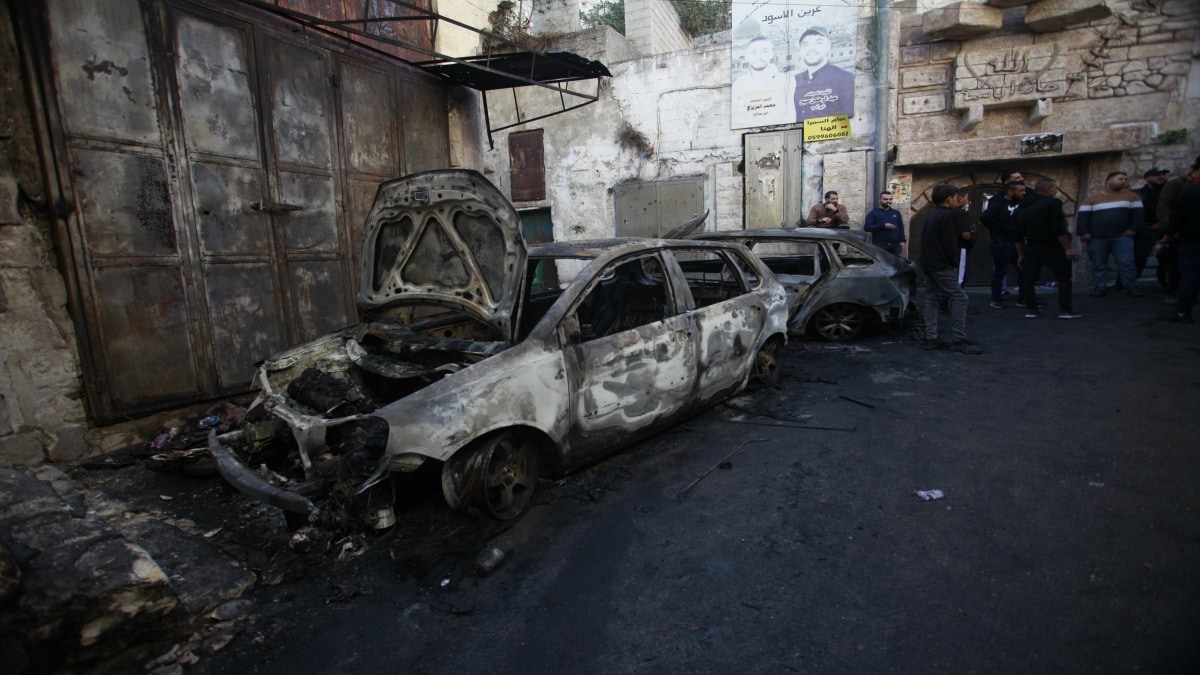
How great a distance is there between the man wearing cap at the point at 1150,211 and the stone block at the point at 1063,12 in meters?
3.07

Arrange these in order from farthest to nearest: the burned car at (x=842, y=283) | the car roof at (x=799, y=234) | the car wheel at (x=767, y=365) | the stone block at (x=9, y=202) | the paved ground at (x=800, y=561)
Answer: the car roof at (x=799, y=234) < the burned car at (x=842, y=283) < the car wheel at (x=767, y=365) < the stone block at (x=9, y=202) < the paved ground at (x=800, y=561)

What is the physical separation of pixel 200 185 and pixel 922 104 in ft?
36.8

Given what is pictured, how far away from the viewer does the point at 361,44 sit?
21.1 feet

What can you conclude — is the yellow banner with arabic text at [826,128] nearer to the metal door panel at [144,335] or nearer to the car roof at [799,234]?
the car roof at [799,234]

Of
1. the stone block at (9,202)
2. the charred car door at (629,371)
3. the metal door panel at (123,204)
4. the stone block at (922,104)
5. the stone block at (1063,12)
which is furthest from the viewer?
the stone block at (922,104)

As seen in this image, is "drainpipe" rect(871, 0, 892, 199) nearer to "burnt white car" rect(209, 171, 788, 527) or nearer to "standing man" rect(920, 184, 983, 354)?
"standing man" rect(920, 184, 983, 354)

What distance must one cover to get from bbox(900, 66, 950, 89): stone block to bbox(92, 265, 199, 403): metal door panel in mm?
11533

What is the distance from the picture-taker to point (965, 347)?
6.22 m

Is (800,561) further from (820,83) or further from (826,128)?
(820,83)

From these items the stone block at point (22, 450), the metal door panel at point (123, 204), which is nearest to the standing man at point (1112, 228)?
the metal door panel at point (123, 204)

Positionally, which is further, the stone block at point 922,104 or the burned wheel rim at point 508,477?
the stone block at point 922,104

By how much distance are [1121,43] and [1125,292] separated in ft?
14.4

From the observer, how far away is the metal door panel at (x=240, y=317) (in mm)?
5238

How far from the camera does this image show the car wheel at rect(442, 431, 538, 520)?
9.43 feet
